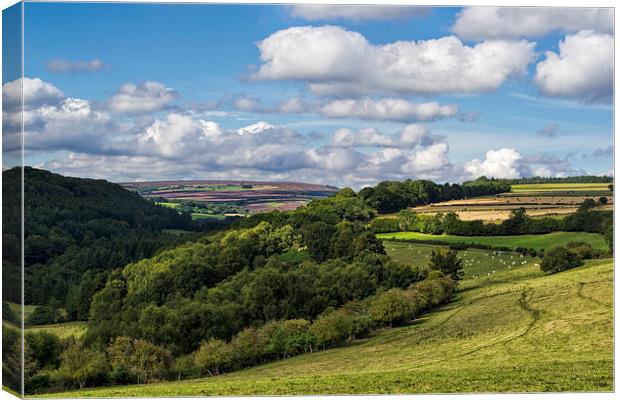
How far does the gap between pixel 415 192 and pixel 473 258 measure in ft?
6.45

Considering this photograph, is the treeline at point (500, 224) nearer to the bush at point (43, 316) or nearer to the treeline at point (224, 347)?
the treeline at point (224, 347)

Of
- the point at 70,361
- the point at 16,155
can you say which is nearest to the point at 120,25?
the point at 16,155

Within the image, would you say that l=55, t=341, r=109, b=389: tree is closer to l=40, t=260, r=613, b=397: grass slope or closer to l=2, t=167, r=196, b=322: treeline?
l=40, t=260, r=613, b=397: grass slope

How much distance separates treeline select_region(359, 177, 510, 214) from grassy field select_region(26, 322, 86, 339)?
6.49 meters

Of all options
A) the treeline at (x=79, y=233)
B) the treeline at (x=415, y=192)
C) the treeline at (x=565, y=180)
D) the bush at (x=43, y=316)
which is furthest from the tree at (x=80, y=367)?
the treeline at (x=565, y=180)

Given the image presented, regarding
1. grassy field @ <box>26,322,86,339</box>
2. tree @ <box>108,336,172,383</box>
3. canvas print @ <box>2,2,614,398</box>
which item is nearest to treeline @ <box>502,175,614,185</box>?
canvas print @ <box>2,2,614,398</box>

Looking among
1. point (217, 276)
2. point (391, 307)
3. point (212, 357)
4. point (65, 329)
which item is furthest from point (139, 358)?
point (391, 307)

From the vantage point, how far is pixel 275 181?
1922cm

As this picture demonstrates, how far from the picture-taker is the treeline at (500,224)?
19.3 metres

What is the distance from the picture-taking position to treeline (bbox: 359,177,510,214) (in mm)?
19281

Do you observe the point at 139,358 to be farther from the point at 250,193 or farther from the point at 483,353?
the point at 483,353

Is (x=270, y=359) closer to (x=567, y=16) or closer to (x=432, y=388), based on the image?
(x=432, y=388)

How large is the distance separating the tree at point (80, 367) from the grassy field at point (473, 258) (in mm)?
6413

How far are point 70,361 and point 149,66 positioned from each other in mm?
5973
